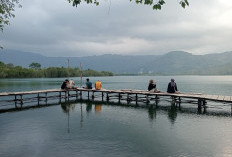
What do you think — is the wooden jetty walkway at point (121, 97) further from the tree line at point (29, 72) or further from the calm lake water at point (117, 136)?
the tree line at point (29, 72)

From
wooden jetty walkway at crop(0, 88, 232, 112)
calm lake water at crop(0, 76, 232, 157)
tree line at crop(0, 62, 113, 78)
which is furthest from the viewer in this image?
tree line at crop(0, 62, 113, 78)

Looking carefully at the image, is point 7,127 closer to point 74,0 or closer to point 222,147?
point 74,0

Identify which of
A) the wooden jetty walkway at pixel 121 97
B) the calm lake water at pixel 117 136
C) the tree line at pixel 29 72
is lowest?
the calm lake water at pixel 117 136

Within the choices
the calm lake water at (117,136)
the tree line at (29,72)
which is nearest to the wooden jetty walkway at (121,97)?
the calm lake water at (117,136)

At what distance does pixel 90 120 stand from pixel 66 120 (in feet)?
6.78

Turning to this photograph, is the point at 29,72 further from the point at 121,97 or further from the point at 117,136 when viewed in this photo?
→ the point at 117,136

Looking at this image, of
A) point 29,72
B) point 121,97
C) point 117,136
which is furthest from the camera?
point 29,72

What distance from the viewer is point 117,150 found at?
11352mm

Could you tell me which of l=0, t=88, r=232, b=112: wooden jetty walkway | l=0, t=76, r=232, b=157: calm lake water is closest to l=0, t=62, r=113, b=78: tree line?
l=0, t=88, r=232, b=112: wooden jetty walkway

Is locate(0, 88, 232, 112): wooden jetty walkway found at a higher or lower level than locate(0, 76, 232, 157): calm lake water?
higher

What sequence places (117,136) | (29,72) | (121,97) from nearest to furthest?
(117,136), (121,97), (29,72)

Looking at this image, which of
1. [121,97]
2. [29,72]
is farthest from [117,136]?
[29,72]

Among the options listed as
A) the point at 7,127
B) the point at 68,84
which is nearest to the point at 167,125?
the point at 7,127

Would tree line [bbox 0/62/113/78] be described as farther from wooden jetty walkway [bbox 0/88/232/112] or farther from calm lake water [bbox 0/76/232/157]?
calm lake water [bbox 0/76/232/157]
